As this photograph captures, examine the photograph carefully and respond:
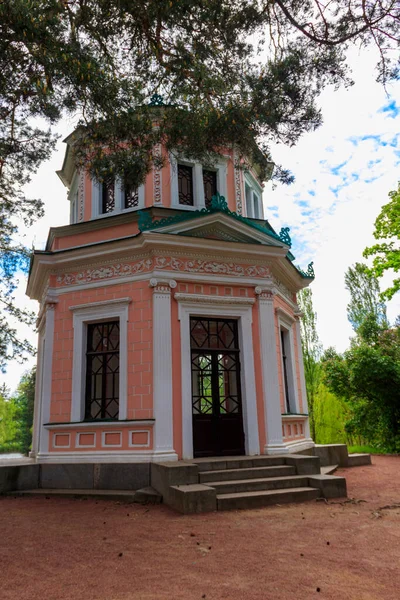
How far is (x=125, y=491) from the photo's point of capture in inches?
310

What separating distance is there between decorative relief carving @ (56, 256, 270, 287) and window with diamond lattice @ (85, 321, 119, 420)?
3.47ft

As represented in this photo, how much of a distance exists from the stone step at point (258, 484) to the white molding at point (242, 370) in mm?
1353

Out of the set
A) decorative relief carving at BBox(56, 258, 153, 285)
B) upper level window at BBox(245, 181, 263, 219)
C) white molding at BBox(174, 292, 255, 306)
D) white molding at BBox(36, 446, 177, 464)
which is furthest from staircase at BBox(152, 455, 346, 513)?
upper level window at BBox(245, 181, 263, 219)

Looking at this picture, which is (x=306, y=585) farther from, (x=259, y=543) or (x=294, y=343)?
(x=294, y=343)

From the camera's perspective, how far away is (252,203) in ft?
40.9

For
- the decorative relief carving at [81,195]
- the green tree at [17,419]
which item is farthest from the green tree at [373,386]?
the green tree at [17,419]

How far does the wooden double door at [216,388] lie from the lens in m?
8.94

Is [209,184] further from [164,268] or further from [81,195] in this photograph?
[164,268]

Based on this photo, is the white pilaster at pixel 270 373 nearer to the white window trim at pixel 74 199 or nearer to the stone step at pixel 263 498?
the stone step at pixel 263 498

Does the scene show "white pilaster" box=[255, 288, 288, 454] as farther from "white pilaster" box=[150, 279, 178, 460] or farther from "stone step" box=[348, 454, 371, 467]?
"stone step" box=[348, 454, 371, 467]

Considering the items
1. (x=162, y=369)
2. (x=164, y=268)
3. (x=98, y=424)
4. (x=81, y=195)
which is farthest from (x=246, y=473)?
(x=81, y=195)

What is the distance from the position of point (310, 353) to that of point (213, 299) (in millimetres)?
13883

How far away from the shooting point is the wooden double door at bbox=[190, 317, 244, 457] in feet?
29.3

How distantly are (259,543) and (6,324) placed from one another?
10675 mm
